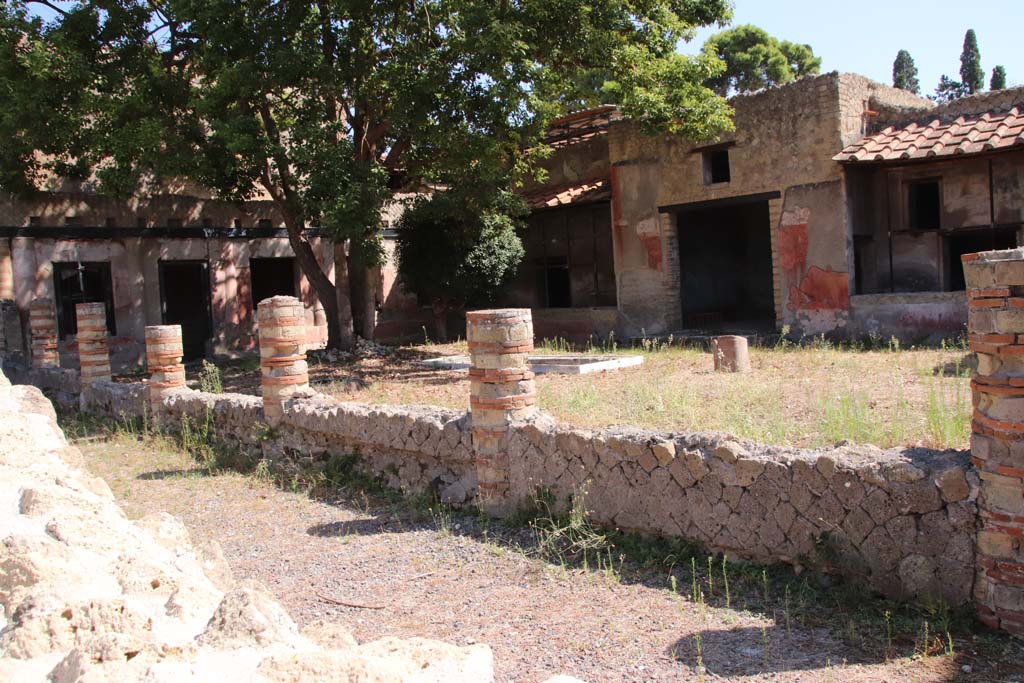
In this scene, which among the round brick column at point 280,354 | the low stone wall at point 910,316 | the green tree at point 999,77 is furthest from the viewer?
the green tree at point 999,77

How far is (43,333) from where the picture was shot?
14344 mm

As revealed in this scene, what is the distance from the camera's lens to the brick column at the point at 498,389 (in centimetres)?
632

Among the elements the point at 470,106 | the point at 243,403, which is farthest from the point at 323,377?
the point at 470,106

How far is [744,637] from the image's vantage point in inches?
161

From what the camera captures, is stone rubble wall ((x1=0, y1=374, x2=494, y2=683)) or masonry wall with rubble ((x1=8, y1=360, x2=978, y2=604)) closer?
stone rubble wall ((x1=0, y1=374, x2=494, y2=683))

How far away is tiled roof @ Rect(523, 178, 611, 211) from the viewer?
1761 cm

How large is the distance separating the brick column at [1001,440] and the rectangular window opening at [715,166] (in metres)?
12.3

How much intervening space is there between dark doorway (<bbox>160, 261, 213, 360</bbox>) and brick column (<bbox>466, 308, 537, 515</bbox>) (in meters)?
12.9

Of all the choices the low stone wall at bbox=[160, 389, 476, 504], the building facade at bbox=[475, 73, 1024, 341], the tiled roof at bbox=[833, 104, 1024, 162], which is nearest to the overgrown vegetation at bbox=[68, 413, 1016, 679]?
the low stone wall at bbox=[160, 389, 476, 504]

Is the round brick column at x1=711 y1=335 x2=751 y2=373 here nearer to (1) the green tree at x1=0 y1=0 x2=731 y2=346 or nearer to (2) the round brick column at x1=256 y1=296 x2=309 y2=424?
(1) the green tree at x1=0 y1=0 x2=731 y2=346

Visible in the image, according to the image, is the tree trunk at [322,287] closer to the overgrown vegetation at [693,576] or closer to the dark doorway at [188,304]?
the dark doorway at [188,304]

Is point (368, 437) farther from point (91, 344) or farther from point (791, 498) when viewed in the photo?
point (91, 344)

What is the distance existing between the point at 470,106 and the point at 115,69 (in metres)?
5.51

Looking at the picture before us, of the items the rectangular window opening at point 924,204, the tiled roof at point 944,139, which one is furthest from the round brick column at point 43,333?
the rectangular window opening at point 924,204
